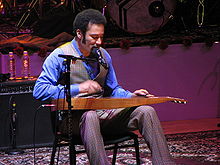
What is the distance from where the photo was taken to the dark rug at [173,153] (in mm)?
4566

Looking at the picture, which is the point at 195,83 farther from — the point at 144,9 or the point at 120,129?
the point at 120,129

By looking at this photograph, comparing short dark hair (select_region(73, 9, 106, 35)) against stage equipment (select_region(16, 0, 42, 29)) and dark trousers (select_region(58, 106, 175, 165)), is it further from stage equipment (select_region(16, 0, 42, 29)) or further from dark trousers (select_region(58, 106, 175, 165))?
stage equipment (select_region(16, 0, 42, 29))

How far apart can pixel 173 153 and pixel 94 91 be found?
1.93 metres

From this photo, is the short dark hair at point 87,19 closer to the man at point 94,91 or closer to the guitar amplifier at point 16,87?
the man at point 94,91

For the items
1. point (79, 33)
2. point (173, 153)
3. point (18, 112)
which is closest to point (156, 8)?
point (18, 112)

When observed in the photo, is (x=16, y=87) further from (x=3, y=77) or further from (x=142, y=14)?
(x=142, y=14)

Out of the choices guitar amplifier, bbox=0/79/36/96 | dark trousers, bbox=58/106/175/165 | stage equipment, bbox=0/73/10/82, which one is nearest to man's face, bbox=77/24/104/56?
dark trousers, bbox=58/106/175/165

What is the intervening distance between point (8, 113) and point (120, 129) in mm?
2516

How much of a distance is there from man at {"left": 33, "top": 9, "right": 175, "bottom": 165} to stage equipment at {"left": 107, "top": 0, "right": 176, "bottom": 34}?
3.47 metres

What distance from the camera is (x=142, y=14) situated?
705 centimetres

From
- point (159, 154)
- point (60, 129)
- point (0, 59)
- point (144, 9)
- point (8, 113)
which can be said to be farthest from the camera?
point (144, 9)

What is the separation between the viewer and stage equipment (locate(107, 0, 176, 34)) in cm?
698

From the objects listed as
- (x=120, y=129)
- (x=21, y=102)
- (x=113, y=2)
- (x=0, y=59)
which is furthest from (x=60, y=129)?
(x=113, y=2)

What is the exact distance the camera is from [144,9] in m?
7.07
